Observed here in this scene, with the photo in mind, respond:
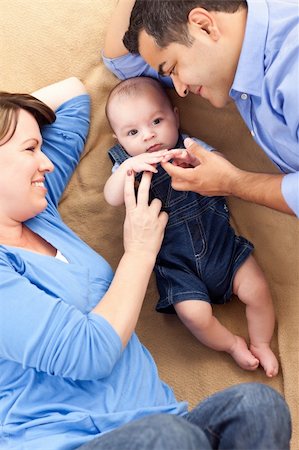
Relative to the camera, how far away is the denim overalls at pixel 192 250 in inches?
71.7

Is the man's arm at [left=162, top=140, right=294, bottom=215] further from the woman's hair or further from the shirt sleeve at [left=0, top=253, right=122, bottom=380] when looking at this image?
the shirt sleeve at [left=0, top=253, right=122, bottom=380]

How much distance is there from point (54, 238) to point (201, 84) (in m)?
0.54

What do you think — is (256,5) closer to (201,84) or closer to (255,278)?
(201,84)

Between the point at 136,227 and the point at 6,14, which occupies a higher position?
the point at 6,14

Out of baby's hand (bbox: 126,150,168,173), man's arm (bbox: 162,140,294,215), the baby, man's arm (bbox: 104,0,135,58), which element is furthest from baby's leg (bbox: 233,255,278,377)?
man's arm (bbox: 104,0,135,58)

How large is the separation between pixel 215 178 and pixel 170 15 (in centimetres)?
43

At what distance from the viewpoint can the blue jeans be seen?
1225 mm

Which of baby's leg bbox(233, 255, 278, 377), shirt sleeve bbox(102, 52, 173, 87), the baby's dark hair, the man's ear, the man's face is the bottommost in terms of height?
baby's leg bbox(233, 255, 278, 377)

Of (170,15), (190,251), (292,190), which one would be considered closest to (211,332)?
(190,251)

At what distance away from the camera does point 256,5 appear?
1.51 m

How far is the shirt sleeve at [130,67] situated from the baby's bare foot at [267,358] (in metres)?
0.83

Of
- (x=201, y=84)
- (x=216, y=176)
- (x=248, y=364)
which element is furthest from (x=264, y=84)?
(x=248, y=364)

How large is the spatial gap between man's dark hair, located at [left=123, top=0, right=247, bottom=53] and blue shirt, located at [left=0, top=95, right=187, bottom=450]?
57cm

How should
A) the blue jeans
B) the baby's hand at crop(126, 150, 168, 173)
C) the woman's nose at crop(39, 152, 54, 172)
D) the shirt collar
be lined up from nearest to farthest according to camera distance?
the blue jeans < the shirt collar < the woman's nose at crop(39, 152, 54, 172) < the baby's hand at crop(126, 150, 168, 173)
